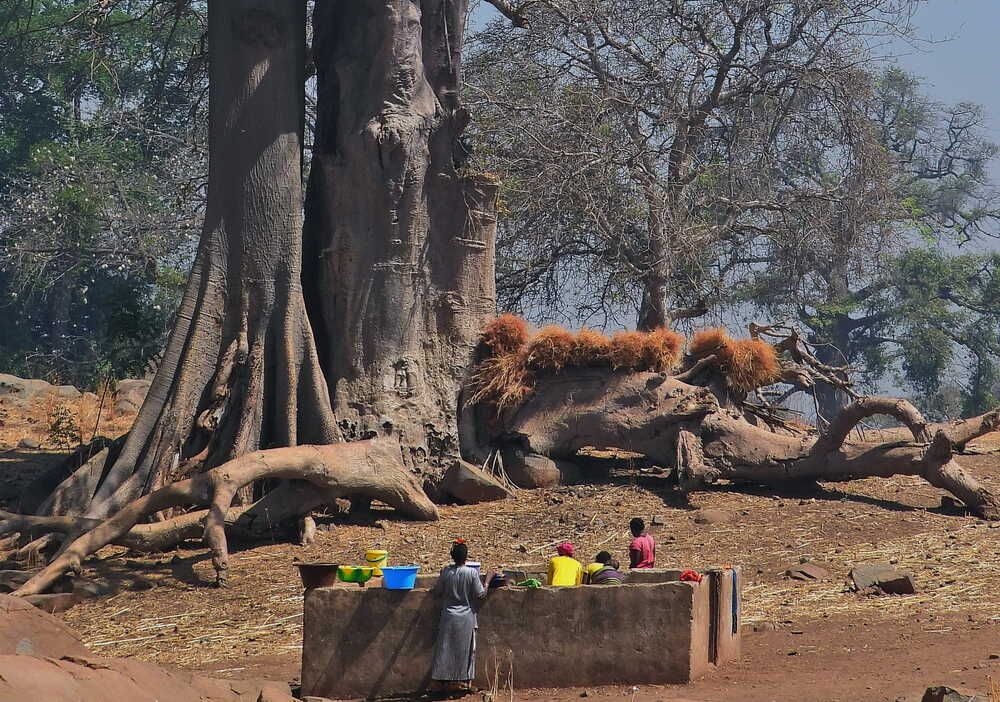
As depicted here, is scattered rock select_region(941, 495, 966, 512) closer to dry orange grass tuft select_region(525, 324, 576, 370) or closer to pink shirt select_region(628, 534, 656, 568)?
dry orange grass tuft select_region(525, 324, 576, 370)

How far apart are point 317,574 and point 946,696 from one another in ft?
12.8

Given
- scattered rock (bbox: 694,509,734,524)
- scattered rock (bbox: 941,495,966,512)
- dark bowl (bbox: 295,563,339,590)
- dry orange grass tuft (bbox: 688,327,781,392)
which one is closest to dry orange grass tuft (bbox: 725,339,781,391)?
dry orange grass tuft (bbox: 688,327,781,392)

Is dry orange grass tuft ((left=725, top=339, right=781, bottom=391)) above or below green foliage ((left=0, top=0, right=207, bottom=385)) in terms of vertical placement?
below

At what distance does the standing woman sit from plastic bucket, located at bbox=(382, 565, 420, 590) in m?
0.26

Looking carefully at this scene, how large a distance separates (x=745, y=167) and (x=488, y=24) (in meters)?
4.11

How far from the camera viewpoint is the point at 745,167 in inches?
707

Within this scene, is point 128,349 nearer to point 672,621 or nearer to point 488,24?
point 488,24

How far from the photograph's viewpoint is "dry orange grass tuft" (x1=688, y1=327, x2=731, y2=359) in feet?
45.5

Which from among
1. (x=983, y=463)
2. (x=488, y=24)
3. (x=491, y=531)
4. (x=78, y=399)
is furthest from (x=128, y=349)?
(x=983, y=463)

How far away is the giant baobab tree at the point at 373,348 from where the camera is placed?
12406 mm

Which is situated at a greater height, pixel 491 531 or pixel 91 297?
pixel 91 297

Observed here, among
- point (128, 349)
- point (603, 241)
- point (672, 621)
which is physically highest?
point (603, 241)

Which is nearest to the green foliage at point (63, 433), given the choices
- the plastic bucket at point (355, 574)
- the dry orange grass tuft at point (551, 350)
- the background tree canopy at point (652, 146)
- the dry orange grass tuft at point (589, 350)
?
the background tree canopy at point (652, 146)

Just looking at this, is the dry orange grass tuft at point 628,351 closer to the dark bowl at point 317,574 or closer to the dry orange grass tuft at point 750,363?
the dry orange grass tuft at point 750,363
